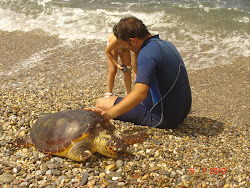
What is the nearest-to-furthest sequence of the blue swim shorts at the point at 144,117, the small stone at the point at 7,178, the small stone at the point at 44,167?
1. the small stone at the point at 7,178
2. the small stone at the point at 44,167
3. the blue swim shorts at the point at 144,117

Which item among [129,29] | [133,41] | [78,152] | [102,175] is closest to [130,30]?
[129,29]

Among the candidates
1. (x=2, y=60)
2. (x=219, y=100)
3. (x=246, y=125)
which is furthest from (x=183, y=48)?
(x=2, y=60)

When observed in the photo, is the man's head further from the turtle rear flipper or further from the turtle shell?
the turtle rear flipper

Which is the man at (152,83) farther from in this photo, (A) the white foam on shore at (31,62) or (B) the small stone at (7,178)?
(A) the white foam on shore at (31,62)

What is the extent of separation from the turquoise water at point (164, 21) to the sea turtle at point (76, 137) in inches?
200

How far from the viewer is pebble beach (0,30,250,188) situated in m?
2.77

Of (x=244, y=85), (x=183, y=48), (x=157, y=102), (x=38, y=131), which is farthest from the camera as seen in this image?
(x=183, y=48)

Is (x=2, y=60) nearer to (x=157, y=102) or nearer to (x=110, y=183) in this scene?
(x=157, y=102)

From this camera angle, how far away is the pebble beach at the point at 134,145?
2.77 meters

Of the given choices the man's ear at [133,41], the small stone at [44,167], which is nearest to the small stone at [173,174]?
the small stone at [44,167]

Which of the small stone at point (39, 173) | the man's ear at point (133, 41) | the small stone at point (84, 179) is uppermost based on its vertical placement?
the man's ear at point (133, 41)

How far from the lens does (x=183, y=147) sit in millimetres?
3330

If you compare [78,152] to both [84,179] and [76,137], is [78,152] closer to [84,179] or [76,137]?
[76,137]

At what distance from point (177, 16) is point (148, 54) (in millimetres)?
8833
